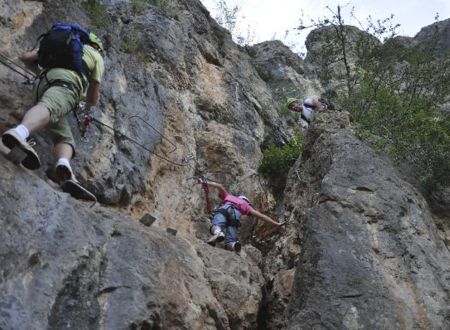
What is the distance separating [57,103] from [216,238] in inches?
150

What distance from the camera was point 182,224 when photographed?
9.42 m

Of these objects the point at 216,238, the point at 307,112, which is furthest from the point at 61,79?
the point at 307,112

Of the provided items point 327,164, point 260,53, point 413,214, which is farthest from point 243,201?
point 260,53

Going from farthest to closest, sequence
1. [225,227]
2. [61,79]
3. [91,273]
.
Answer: [225,227], [61,79], [91,273]

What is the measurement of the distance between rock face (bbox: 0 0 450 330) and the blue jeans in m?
0.37

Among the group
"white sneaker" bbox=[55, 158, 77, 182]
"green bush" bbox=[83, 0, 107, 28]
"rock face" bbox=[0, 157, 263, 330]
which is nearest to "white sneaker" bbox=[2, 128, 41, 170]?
"rock face" bbox=[0, 157, 263, 330]

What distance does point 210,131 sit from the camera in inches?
476

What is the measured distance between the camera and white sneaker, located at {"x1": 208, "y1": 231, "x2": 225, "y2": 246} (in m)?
9.01

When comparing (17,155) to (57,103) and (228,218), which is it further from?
(228,218)

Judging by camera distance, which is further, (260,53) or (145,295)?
(260,53)

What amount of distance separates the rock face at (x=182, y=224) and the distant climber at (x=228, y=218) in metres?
0.33

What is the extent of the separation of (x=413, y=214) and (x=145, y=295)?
4868 millimetres

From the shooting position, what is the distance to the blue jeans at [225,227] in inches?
377

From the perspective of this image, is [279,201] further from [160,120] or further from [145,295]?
[145,295]
